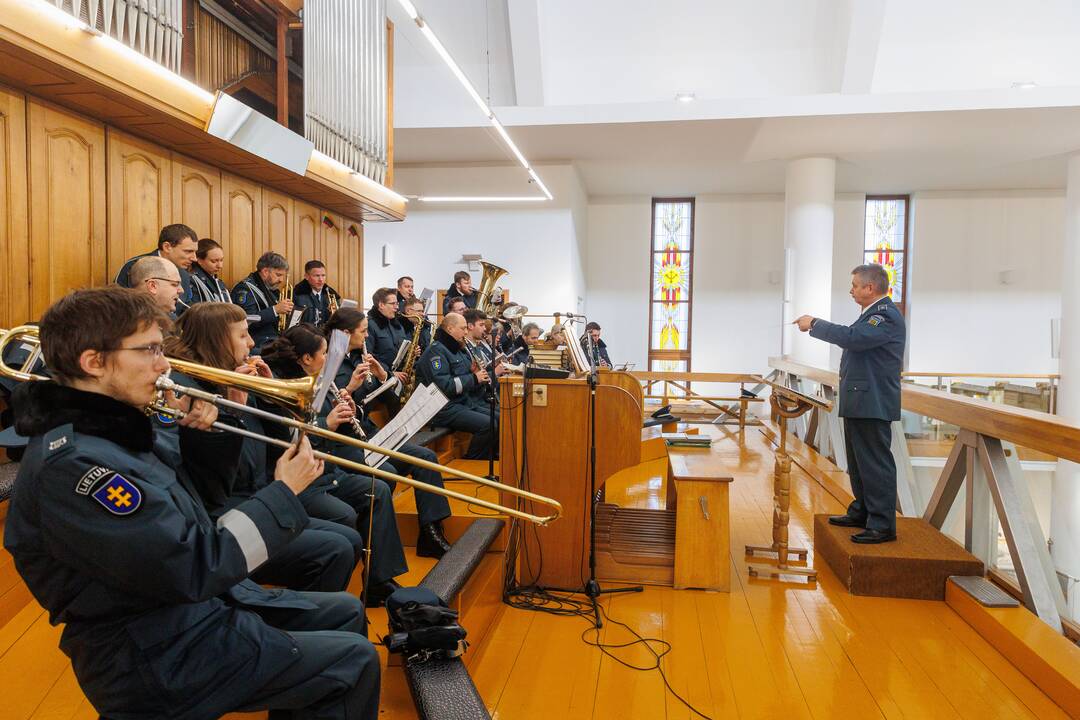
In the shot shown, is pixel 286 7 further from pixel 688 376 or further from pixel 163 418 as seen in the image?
pixel 688 376

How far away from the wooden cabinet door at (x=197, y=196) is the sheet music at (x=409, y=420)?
9.23ft

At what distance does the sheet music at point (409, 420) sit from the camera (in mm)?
2215

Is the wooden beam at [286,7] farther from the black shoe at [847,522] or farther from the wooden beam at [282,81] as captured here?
the black shoe at [847,522]

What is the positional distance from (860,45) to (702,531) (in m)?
5.79

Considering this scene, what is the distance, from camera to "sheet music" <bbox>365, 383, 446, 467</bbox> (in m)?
2.21

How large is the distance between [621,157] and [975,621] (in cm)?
717

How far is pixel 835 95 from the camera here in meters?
6.78

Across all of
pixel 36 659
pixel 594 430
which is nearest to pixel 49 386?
pixel 36 659

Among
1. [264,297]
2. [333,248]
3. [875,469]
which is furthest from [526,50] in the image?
[875,469]

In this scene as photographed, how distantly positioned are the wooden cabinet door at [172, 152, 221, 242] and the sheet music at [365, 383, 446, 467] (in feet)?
9.23

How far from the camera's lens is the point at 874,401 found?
3365mm

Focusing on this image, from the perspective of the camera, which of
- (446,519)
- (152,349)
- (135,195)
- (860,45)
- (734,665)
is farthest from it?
(860,45)

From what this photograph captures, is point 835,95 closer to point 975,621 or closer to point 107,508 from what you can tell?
point 975,621

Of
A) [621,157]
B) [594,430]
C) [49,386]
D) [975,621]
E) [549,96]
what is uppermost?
[549,96]
